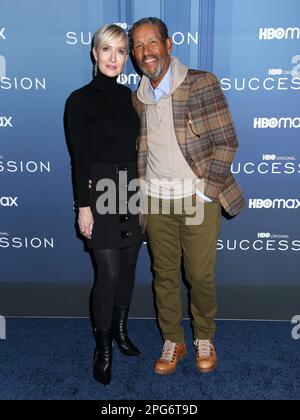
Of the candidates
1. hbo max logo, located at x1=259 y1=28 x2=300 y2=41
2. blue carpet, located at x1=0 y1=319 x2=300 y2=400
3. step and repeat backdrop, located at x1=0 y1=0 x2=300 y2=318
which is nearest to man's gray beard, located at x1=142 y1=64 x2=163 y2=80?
step and repeat backdrop, located at x1=0 y1=0 x2=300 y2=318

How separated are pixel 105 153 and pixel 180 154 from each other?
348 mm

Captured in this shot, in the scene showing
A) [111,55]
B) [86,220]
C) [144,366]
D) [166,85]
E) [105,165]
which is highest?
[111,55]

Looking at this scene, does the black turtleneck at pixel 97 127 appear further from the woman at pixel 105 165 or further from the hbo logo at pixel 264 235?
the hbo logo at pixel 264 235

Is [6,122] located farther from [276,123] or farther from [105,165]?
[276,123]

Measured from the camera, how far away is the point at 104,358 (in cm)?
224

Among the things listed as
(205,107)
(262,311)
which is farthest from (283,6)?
(262,311)

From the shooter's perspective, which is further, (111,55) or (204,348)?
(204,348)

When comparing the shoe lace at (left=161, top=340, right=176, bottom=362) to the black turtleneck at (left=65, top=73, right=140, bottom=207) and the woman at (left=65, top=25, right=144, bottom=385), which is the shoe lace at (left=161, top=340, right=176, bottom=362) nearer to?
the woman at (left=65, top=25, right=144, bottom=385)

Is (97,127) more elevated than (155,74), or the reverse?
(155,74)

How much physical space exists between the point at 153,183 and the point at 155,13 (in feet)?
3.25

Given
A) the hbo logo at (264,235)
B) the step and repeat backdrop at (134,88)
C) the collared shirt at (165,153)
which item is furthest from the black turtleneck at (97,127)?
the hbo logo at (264,235)

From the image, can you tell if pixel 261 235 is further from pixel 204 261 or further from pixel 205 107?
pixel 205 107

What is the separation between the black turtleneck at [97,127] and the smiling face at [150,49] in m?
0.18

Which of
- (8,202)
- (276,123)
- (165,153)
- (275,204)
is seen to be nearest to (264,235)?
(275,204)
